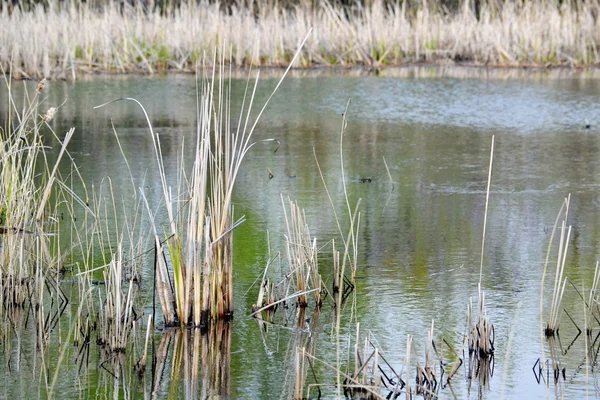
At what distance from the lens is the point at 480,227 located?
6297 mm

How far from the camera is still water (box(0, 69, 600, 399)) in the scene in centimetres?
403

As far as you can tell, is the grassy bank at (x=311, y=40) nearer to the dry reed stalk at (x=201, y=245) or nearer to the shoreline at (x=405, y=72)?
the shoreline at (x=405, y=72)

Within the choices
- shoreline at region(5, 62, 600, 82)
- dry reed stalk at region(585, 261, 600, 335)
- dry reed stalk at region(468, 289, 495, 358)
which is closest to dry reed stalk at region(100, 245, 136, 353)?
dry reed stalk at region(468, 289, 495, 358)

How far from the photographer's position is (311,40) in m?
16.9

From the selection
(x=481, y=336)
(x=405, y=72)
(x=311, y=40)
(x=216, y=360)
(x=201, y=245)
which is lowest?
(x=216, y=360)

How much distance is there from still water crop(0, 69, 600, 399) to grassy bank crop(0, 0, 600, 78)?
1436 millimetres

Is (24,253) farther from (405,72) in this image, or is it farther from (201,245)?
(405,72)

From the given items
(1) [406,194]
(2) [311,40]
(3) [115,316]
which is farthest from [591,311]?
(2) [311,40]

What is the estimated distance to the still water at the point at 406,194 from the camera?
4027mm

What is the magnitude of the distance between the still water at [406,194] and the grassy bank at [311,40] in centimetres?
144

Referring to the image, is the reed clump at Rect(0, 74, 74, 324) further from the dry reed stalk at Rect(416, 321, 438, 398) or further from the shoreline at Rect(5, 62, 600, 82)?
the shoreline at Rect(5, 62, 600, 82)

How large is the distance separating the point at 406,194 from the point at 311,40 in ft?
32.5

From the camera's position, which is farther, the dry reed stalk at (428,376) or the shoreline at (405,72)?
the shoreline at (405,72)

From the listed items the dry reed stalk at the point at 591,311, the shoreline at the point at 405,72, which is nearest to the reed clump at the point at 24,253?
the dry reed stalk at the point at 591,311
